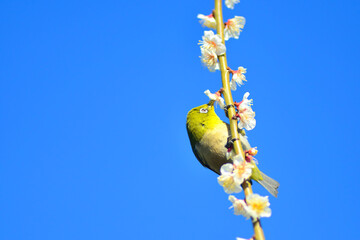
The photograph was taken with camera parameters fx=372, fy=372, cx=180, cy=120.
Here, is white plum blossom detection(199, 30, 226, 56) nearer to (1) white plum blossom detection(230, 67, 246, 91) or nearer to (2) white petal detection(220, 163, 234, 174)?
(1) white plum blossom detection(230, 67, 246, 91)

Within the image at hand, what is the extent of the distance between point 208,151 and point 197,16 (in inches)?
95.6

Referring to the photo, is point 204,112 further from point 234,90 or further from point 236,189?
point 236,189

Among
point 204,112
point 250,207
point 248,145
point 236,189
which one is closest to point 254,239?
point 250,207

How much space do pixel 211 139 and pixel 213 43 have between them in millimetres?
2341

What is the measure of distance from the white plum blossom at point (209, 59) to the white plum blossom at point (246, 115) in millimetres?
359

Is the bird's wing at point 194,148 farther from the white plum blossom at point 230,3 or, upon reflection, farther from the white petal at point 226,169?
the white petal at point 226,169

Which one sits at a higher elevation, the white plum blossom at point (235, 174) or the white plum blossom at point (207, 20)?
the white plum blossom at point (207, 20)

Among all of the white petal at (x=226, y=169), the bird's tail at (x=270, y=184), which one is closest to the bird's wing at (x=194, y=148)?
the bird's tail at (x=270, y=184)

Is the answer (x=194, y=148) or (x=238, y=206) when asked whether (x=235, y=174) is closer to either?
(x=238, y=206)

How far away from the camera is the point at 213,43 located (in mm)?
2883

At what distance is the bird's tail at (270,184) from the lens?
16.8 ft

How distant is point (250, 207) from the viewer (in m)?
2.18

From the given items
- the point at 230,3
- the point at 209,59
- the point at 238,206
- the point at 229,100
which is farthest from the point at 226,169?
the point at 230,3

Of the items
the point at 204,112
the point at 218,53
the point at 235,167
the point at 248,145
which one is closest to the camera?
the point at 235,167
